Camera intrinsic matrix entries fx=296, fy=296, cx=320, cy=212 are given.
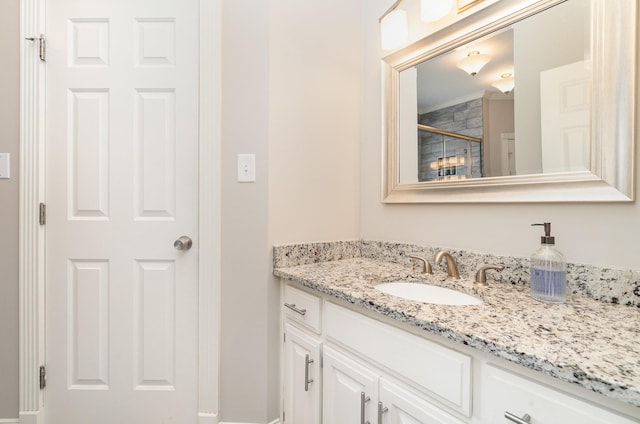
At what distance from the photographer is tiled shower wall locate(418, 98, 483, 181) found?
1164 mm

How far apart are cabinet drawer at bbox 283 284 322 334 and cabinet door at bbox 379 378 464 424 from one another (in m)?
0.33

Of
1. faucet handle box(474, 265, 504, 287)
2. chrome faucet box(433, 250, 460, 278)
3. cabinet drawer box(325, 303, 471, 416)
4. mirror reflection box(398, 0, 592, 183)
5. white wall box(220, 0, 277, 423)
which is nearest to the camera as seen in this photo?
cabinet drawer box(325, 303, 471, 416)

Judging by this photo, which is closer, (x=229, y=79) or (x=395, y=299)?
(x=395, y=299)

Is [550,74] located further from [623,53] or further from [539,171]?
[539,171]

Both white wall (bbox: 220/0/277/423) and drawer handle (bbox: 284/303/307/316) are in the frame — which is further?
white wall (bbox: 220/0/277/423)

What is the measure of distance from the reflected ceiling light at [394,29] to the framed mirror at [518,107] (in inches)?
2.1

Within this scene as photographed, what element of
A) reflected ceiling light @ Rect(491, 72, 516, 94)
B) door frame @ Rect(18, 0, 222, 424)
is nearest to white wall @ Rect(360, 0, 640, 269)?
reflected ceiling light @ Rect(491, 72, 516, 94)

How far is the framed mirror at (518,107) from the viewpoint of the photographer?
823 mm

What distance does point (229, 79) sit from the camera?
1.37 m

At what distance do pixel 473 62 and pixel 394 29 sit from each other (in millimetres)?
422

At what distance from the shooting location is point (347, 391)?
958mm

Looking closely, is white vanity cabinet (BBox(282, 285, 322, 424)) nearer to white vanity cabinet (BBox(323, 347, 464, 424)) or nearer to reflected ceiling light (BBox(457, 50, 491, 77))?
white vanity cabinet (BBox(323, 347, 464, 424))

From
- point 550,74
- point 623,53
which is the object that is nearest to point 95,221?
point 550,74

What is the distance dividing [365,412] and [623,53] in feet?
4.08
